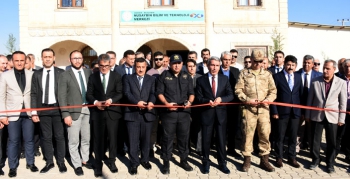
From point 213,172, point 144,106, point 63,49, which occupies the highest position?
point 63,49

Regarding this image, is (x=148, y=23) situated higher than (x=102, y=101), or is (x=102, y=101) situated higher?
(x=148, y=23)

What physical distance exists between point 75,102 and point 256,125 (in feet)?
10.6

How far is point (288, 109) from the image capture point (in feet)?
18.0

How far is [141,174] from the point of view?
530cm

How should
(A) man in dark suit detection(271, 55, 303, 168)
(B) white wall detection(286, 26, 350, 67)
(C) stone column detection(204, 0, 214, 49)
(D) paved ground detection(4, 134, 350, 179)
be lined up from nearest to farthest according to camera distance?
1. (D) paved ground detection(4, 134, 350, 179)
2. (A) man in dark suit detection(271, 55, 303, 168)
3. (C) stone column detection(204, 0, 214, 49)
4. (B) white wall detection(286, 26, 350, 67)

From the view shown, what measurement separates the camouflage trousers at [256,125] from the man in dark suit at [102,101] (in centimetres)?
229

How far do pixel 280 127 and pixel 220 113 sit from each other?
47.0 inches

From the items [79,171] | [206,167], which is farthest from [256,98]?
[79,171]

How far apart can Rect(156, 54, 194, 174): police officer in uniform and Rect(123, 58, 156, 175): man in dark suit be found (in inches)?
7.9

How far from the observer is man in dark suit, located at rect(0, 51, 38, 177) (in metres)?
5.26

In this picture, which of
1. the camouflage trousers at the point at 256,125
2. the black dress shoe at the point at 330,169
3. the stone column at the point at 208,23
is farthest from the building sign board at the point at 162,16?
the black dress shoe at the point at 330,169

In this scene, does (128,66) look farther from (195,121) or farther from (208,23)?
(208,23)

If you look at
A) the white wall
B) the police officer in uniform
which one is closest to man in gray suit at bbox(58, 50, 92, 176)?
the police officer in uniform

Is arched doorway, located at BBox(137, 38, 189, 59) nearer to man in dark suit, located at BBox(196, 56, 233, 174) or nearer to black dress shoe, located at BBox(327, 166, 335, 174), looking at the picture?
man in dark suit, located at BBox(196, 56, 233, 174)
